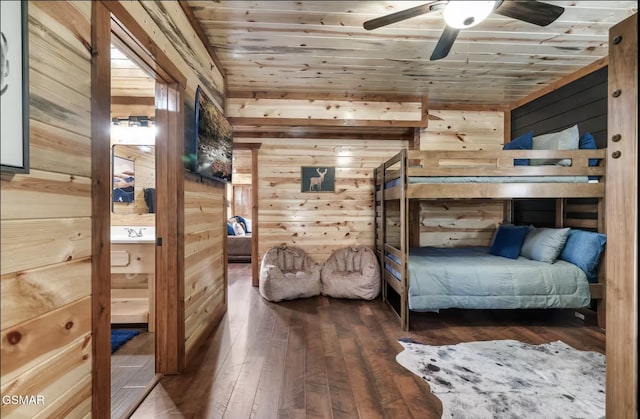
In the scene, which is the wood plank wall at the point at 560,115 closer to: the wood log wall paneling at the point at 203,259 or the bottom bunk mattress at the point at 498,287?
the bottom bunk mattress at the point at 498,287

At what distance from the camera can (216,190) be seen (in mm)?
2568

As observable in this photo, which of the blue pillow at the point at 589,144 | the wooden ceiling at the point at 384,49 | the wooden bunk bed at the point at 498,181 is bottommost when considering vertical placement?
the wooden bunk bed at the point at 498,181

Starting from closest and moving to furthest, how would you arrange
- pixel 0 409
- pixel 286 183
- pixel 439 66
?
pixel 0 409 < pixel 439 66 < pixel 286 183

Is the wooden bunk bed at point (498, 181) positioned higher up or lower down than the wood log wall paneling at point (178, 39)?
lower down

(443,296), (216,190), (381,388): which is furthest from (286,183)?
(381,388)

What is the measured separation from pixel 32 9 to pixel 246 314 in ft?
8.66

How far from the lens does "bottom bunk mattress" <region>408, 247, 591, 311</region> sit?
2.44m

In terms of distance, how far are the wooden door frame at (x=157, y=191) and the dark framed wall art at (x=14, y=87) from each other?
277 millimetres

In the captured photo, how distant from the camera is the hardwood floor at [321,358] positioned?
4.97 ft

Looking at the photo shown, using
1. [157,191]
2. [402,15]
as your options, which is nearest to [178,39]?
[157,191]

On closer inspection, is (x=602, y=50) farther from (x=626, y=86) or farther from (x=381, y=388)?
(x=381, y=388)

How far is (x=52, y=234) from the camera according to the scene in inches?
34.4

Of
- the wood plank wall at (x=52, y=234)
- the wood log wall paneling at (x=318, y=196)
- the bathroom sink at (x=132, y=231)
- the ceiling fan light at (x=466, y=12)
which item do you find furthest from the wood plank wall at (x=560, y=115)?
the bathroom sink at (x=132, y=231)

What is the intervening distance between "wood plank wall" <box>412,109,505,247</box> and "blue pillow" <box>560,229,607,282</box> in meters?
1.20
